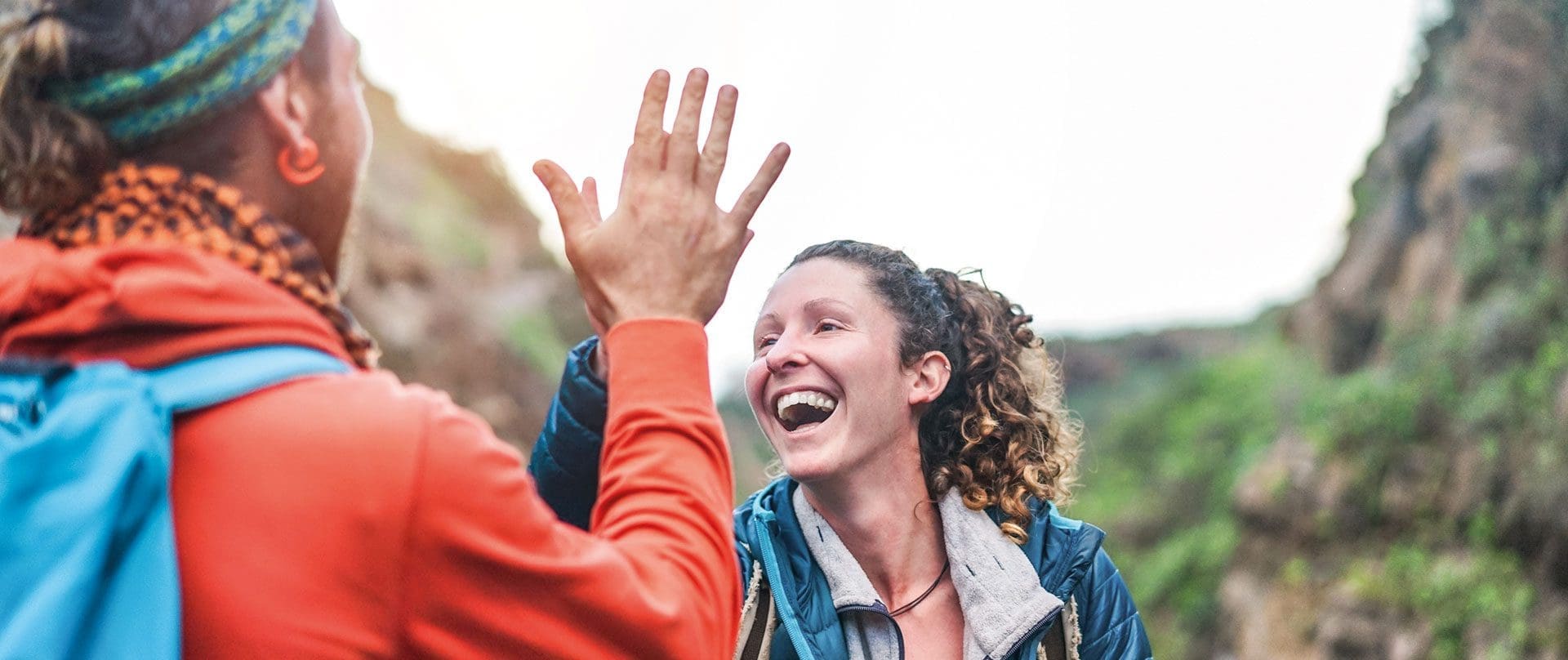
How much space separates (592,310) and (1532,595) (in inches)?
301

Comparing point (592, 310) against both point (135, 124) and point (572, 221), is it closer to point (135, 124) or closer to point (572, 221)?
point (572, 221)

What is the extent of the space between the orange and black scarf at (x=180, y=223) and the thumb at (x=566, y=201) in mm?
347

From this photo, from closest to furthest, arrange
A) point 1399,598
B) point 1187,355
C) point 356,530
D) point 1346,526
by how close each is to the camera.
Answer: point 356,530, point 1399,598, point 1346,526, point 1187,355

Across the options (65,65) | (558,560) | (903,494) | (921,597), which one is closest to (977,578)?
(921,597)

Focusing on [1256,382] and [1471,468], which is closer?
[1471,468]

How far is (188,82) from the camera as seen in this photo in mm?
1499

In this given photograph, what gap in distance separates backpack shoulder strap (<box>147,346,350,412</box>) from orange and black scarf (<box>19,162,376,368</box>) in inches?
4.6

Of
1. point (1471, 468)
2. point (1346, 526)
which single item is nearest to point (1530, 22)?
point (1471, 468)

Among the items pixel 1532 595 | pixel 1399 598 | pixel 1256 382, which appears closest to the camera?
pixel 1532 595

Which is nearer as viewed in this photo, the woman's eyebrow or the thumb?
the thumb

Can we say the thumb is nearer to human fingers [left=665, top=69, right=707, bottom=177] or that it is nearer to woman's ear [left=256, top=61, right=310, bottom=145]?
human fingers [left=665, top=69, right=707, bottom=177]

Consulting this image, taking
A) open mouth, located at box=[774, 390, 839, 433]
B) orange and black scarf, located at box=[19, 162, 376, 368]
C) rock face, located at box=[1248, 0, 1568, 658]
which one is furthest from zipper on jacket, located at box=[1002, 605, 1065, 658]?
rock face, located at box=[1248, 0, 1568, 658]

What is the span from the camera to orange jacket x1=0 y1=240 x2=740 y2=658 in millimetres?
1409

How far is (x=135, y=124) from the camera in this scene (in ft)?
4.96
